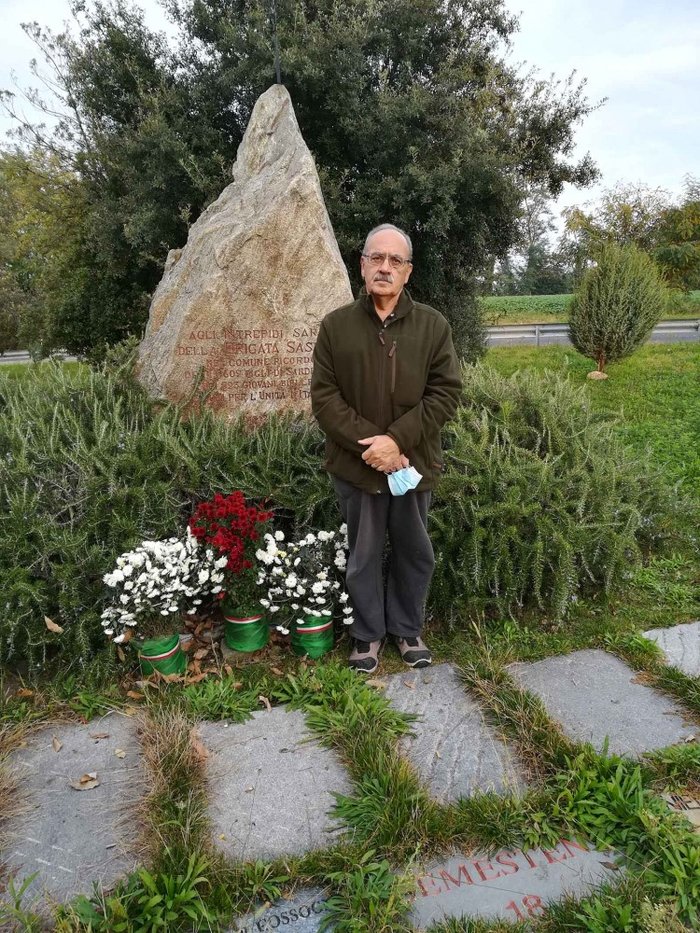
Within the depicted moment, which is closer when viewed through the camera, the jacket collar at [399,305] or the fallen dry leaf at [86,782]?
the fallen dry leaf at [86,782]

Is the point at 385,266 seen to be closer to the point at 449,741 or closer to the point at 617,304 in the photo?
the point at 449,741

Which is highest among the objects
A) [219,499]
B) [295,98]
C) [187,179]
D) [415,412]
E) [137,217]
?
[295,98]

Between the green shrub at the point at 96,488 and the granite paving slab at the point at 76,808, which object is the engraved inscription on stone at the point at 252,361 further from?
the granite paving slab at the point at 76,808

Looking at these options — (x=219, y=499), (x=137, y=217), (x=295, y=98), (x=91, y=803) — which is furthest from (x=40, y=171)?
(x=91, y=803)

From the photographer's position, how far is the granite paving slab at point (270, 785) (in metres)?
2.24

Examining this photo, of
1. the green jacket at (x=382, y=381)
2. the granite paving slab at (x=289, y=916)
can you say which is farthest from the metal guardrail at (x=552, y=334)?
the granite paving slab at (x=289, y=916)

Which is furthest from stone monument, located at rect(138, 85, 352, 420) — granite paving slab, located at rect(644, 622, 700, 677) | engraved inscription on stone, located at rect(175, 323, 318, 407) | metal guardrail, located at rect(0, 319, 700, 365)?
metal guardrail, located at rect(0, 319, 700, 365)

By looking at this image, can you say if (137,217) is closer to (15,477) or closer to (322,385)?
(15,477)

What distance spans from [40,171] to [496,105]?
30.3 ft

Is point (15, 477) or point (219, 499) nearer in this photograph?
point (219, 499)

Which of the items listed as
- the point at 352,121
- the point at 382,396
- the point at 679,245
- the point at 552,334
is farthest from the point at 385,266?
the point at 679,245

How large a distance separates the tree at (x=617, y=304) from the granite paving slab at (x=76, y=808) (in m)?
9.45

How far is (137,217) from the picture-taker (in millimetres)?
8336

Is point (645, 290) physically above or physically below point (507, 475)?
above
